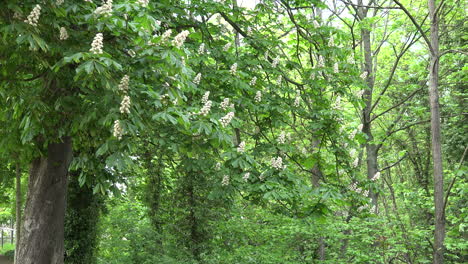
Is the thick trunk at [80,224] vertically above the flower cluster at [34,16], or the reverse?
the flower cluster at [34,16]

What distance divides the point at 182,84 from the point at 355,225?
5.95m

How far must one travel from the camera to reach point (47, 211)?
6.13m

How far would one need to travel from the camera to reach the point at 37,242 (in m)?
6.07

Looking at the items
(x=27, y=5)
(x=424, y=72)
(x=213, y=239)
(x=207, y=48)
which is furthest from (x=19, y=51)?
(x=424, y=72)

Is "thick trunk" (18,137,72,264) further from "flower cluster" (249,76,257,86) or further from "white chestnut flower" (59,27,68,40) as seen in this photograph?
"flower cluster" (249,76,257,86)

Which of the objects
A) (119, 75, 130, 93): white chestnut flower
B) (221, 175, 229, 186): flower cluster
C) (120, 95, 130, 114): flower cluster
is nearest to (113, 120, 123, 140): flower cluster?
(120, 95, 130, 114): flower cluster

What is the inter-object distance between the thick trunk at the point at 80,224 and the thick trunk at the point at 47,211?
2.51 metres

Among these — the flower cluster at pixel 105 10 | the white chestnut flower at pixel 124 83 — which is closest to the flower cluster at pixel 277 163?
the white chestnut flower at pixel 124 83

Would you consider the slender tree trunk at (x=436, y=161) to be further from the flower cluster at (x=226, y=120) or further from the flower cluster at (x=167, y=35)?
the flower cluster at (x=167, y=35)

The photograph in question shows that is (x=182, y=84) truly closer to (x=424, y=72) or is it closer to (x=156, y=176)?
(x=156, y=176)

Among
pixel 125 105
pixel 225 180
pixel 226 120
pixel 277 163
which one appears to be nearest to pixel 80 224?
pixel 225 180

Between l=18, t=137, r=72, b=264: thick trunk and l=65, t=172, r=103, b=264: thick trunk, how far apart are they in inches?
98.8

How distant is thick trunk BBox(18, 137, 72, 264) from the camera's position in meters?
6.08

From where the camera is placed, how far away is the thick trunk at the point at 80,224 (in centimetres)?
891
